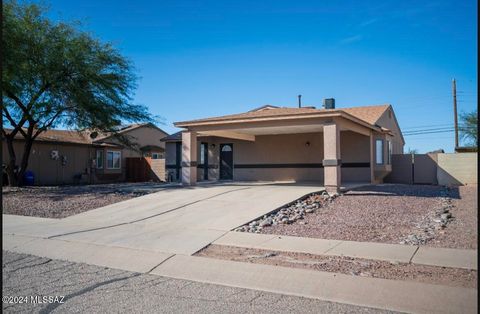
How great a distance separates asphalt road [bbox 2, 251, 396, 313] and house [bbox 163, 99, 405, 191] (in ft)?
32.5

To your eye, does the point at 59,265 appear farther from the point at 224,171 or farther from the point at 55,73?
the point at 224,171

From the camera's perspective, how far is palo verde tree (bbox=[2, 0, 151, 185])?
59.1ft

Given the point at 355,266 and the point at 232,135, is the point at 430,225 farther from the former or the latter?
the point at 232,135

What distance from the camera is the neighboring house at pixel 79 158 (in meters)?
26.6

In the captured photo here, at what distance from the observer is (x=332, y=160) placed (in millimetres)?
14969

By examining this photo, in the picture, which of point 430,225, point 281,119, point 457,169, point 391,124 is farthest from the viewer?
point 391,124

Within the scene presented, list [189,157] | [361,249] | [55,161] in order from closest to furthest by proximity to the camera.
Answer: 1. [361,249]
2. [189,157]
3. [55,161]

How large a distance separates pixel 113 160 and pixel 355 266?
2852 centimetres

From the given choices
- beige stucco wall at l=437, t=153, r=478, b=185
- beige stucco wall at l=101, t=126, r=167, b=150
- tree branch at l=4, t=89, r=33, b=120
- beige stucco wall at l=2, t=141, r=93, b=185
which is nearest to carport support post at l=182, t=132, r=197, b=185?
tree branch at l=4, t=89, r=33, b=120

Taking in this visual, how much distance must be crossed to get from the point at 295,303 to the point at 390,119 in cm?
2297

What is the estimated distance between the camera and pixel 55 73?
18.8m

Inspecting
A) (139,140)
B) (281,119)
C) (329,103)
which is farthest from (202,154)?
(139,140)


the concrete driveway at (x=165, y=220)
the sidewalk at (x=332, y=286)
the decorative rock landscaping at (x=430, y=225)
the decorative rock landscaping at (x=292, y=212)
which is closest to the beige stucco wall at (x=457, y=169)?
the decorative rock landscaping at (x=430, y=225)

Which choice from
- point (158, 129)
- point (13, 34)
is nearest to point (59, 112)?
point (13, 34)
